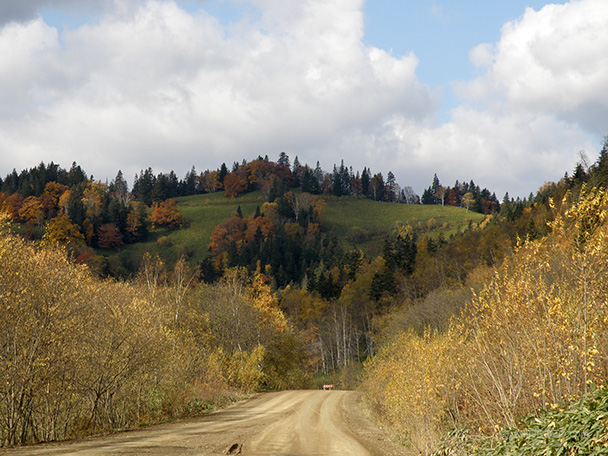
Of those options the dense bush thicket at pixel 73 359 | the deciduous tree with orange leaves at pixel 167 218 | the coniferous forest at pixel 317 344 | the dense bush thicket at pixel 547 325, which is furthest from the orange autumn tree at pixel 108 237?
the dense bush thicket at pixel 547 325

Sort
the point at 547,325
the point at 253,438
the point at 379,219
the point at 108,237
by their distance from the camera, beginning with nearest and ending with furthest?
the point at 547,325 → the point at 253,438 → the point at 108,237 → the point at 379,219

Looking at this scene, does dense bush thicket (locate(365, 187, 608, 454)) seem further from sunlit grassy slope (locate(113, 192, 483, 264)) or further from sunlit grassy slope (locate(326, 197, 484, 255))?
sunlit grassy slope (locate(326, 197, 484, 255))

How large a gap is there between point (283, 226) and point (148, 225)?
41.1 meters

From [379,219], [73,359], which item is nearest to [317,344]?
[73,359]

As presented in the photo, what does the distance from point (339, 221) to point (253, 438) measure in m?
140

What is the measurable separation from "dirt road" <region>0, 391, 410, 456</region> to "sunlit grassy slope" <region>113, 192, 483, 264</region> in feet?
314

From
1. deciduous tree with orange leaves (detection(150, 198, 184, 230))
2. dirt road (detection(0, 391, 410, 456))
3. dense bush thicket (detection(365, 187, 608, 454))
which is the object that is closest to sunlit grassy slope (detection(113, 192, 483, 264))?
deciduous tree with orange leaves (detection(150, 198, 184, 230))

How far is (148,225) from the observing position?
136 metres

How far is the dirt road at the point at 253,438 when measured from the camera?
13.0m

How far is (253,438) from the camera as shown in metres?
16.4

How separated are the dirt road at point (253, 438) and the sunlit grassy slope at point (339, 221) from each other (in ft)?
Result: 314

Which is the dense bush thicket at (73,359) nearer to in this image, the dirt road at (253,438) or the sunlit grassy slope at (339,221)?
the dirt road at (253,438)

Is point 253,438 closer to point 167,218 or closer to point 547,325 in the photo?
point 547,325

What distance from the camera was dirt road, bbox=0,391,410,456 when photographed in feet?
42.7
